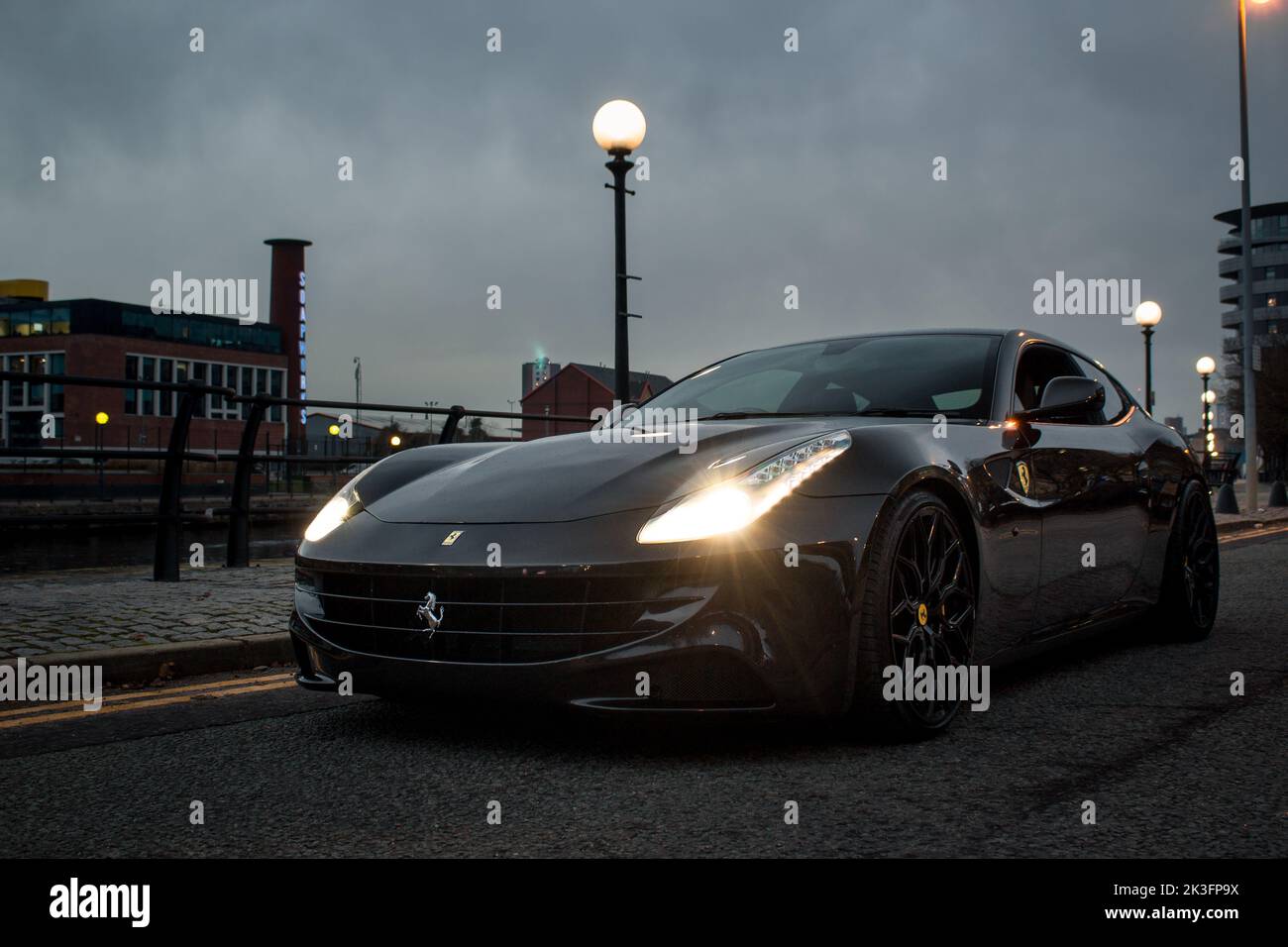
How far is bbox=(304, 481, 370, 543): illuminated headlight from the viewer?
4.05 m

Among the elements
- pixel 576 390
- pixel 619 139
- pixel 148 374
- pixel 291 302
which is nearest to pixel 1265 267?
pixel 576 390

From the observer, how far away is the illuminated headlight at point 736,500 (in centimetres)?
333

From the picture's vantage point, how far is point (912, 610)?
3691mm

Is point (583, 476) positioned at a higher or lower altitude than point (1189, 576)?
higher

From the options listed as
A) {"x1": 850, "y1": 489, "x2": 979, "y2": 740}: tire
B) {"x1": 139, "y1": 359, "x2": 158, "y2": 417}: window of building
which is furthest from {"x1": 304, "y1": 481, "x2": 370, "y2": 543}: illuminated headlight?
{"x1": 139, "y1": 359, "x2": 158, "y2": 417}: window of building

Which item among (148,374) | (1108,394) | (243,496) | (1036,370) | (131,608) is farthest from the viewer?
(148,374)

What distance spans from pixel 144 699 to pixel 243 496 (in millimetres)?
4136

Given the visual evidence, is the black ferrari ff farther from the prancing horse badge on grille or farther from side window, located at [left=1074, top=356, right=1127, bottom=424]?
side window, located at [left=1074, top=356, right=1127, bottom=424]

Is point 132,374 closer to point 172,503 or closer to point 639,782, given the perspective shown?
point 172,503

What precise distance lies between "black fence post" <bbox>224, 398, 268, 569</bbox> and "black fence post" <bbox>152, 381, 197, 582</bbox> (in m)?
0.54

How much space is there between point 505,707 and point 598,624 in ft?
1.21
